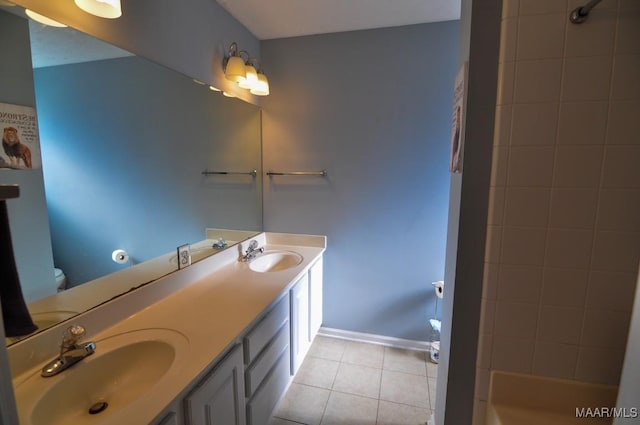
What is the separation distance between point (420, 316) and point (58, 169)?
243cm

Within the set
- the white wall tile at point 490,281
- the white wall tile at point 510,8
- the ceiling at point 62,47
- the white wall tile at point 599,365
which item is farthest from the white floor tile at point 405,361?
the ceiling at point 62,47

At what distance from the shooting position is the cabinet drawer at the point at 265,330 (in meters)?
1.27

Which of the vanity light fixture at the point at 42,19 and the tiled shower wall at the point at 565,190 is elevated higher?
the vanity light fixture at the point at 42,19

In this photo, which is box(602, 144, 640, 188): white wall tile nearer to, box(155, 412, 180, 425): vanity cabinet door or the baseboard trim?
box(155, 412, 180, 425): vanity cabinet door

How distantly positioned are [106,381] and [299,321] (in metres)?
→ 1.11

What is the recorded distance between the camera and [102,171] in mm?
1246

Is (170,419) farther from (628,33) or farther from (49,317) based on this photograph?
(628,33)

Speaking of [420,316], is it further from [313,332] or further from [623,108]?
[623,108]

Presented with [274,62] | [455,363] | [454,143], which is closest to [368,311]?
[455,363]

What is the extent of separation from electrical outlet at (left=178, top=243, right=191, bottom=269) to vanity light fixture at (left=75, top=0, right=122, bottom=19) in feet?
3.46

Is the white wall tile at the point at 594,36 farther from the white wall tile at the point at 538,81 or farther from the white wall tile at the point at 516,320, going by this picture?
the white wall tile at the point at 516,320

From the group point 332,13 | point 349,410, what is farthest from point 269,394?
point 332,13

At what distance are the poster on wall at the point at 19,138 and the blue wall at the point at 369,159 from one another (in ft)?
5.35

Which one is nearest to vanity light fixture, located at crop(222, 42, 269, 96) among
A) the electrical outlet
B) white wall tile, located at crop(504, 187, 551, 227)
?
the electrical outlet
